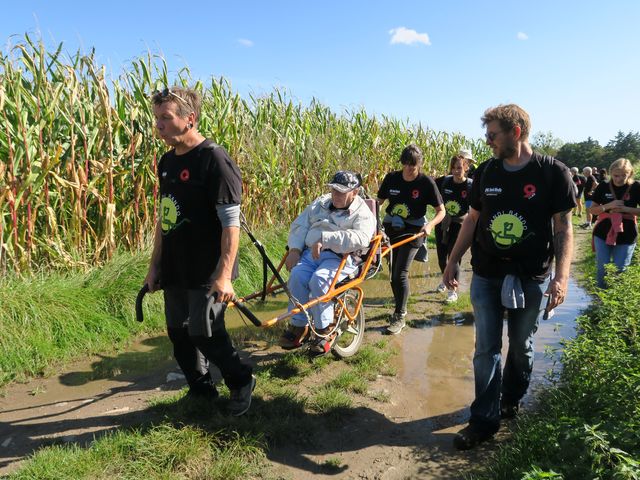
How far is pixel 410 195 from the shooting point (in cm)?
607

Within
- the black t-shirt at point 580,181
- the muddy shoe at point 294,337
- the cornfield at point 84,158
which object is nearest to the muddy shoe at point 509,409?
the muddy shoe at point 294,337

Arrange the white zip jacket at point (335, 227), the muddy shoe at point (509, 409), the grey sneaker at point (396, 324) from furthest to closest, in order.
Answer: the grey sneaker at point (396, 324)
the white zip jacket at point (335, 227)
the muddy shoe at point (509, 409)

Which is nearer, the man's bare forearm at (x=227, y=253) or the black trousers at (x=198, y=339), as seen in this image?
the man's bare forearm at (x=227, y=253)

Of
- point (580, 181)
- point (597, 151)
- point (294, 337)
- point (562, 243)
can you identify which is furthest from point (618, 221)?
point (597, 151)

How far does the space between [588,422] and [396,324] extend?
3162 millimetres

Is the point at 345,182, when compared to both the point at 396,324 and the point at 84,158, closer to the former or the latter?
the point at 396,324

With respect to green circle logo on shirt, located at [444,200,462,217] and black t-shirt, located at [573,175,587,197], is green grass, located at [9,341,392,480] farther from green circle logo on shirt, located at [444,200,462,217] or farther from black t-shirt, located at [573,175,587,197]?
black t-shirt, located at [573,175,587,197]

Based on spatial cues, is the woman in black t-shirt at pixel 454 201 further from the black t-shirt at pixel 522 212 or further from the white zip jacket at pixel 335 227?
the black t-shirt at pixel 522 212

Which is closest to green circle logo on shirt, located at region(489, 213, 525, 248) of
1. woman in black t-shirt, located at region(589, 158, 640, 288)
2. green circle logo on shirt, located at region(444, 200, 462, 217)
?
woman in black t-shirt, located at region(589, 158, 640, 288)

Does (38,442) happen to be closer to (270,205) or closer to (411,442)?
(411,442)

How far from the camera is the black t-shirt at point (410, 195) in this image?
6.01 meters

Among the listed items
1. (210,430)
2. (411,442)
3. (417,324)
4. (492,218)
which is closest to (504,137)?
(492,218)

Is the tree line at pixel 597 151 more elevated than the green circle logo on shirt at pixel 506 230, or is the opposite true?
the tree line at pixel 597 151

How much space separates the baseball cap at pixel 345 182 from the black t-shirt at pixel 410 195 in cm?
150
